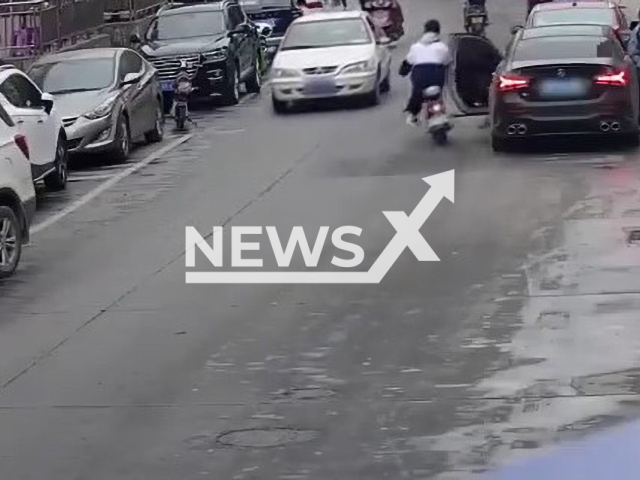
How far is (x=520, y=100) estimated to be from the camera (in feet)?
58.6

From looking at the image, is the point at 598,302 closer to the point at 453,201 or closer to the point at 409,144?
the point at 453,201

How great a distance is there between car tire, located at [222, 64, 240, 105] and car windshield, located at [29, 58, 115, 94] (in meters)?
5.17

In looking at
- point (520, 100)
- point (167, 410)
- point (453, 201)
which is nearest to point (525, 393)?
point (167, 410)

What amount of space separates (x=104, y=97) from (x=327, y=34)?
704 cm

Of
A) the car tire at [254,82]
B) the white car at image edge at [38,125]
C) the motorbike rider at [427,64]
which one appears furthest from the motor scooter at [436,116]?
the car tire at [254,82]

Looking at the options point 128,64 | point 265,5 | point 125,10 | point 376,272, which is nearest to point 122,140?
point 128,64

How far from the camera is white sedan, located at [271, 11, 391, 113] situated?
24.6 m

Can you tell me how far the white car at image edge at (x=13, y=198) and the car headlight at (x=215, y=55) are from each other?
13090 mm

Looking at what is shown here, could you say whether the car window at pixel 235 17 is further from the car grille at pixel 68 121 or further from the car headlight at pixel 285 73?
the car grille at pixel 68 121

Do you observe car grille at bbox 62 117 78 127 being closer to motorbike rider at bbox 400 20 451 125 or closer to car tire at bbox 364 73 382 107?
motorbike rider at bbox 400 20 451 125

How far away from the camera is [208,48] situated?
26891 millimetres

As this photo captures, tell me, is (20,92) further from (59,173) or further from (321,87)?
(321,87)

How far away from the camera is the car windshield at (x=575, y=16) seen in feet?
77.0

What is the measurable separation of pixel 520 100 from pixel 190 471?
11606 mm
